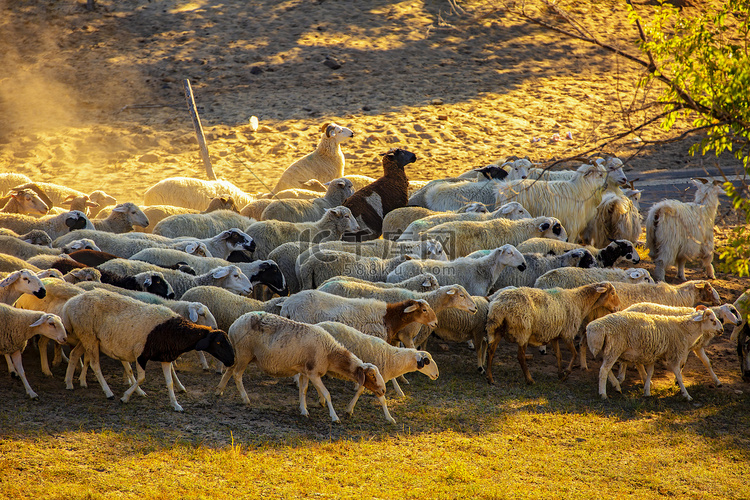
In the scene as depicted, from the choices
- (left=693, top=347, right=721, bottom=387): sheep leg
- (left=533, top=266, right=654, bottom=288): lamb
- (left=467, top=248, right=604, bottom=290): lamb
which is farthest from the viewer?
(left=467, top=248, right=604, bottom=290): lamb

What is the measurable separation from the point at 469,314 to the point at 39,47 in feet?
68.0

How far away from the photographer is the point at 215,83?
2156 centimetres

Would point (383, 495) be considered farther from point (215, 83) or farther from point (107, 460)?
point (215, 83)

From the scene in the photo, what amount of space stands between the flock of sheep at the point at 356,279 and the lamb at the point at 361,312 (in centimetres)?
2

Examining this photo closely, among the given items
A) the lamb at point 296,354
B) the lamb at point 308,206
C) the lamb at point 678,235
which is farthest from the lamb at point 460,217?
the lamb at point 296,354

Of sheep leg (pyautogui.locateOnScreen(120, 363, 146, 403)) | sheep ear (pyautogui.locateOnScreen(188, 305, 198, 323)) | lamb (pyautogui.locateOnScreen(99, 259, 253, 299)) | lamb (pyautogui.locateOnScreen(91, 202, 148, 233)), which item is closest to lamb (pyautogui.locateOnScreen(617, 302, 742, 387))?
lamb (pyautogui.locateOnScreen(99, 259, 253, 299))

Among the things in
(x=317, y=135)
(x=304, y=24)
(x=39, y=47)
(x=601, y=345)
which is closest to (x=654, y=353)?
(x=601, y=345)

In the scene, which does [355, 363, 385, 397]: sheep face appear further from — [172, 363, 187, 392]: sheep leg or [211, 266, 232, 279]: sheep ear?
[211, 266, 232, 279]: sheep ear

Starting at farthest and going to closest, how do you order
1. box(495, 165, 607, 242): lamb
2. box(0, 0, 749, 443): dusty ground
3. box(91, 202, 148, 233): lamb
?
box(0, 0, 749, 443): dusty ground, box(495, 165, 607, 242): lamb, box(91, 202, 148, 233): lamb

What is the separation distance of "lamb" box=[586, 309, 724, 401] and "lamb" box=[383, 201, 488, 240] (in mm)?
4070

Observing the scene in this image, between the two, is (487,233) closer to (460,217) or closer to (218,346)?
(460,217)

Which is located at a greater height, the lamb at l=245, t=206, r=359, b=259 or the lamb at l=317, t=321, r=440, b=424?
the lamb at l=245, t=206, r=359, b=259

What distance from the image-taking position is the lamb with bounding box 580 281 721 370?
9.05 metres

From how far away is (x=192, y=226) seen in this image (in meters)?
11.1
